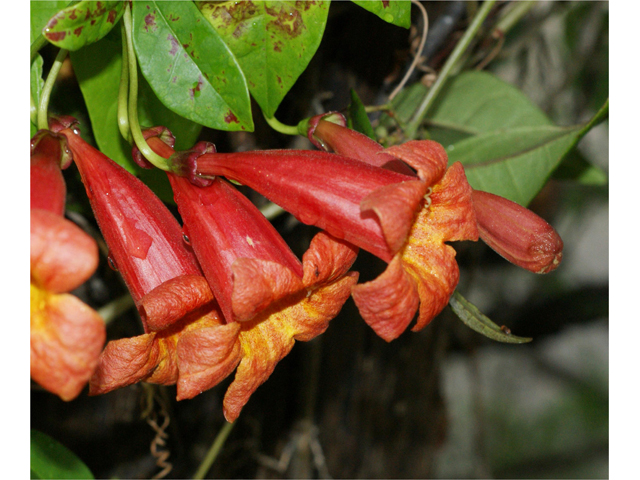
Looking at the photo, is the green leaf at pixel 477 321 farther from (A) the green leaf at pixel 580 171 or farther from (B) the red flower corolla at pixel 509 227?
(A) the green leaf at pixel 580 171

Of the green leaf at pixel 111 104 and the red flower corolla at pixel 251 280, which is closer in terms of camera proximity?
the red flower corolla at pixel 251 280

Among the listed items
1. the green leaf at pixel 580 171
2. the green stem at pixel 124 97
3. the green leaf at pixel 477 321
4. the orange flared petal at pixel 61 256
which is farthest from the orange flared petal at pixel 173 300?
the green leaf at pixel 580 171

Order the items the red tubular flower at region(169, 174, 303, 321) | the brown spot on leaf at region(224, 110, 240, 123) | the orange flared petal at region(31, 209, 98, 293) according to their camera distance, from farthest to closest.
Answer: the brown spot on leaf at region(224, 110, 240, 123) → the red tubular flower at region(169, 174, 303, 321) → the orange flared petal at region(31, 209, 98, 293)

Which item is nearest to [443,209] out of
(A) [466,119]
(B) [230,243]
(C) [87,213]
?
(B) [230,243]

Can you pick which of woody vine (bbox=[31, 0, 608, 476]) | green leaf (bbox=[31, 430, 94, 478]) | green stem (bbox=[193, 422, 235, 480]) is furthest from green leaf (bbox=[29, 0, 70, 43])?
green stem (bbox=[193, 422, 235, 480])

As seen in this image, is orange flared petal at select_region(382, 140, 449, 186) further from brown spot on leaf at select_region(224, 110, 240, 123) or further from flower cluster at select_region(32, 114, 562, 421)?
brown spot on leaf at select_region(224, 110, 240, 123)

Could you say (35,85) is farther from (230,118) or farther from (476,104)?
(476,104)

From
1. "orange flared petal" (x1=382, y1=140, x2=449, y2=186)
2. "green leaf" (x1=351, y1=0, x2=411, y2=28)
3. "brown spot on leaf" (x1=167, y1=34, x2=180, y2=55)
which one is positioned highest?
"green leaf" (x1=351, y1=0, x2=411, y2=28)

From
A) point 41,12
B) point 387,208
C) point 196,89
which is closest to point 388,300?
point 387,208
